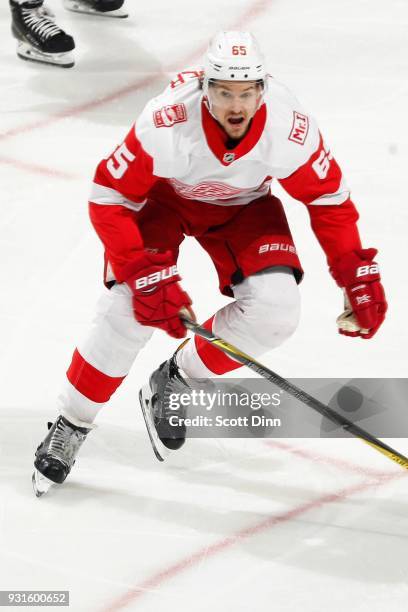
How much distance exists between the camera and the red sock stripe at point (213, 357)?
3059 mm

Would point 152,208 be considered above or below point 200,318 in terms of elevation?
above

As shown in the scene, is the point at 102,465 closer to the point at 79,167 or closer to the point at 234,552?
the point at 234,552

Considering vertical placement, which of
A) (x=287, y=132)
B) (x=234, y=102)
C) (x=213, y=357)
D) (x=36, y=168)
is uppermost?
(x=234, y=102)

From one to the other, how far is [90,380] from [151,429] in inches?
11.8

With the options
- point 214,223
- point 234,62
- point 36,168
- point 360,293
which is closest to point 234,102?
point 234,62

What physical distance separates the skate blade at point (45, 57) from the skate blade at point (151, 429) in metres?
2.29

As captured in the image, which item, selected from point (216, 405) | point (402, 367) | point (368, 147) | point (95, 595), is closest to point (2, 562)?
point (95, 595)

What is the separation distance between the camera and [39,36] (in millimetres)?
5016

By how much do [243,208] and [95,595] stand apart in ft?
3.44

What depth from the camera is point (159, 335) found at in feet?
11.9

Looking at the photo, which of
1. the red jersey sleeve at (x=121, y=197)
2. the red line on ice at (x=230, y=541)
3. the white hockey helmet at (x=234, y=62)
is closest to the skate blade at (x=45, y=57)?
the red jersey sleeve at (x=121, y=197)

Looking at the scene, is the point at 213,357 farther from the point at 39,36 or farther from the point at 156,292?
the point at 39,36

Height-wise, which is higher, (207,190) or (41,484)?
(207,190)

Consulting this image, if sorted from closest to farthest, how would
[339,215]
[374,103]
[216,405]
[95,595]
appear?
[95,595] < [339,215] < [216,405] < [374,103]
